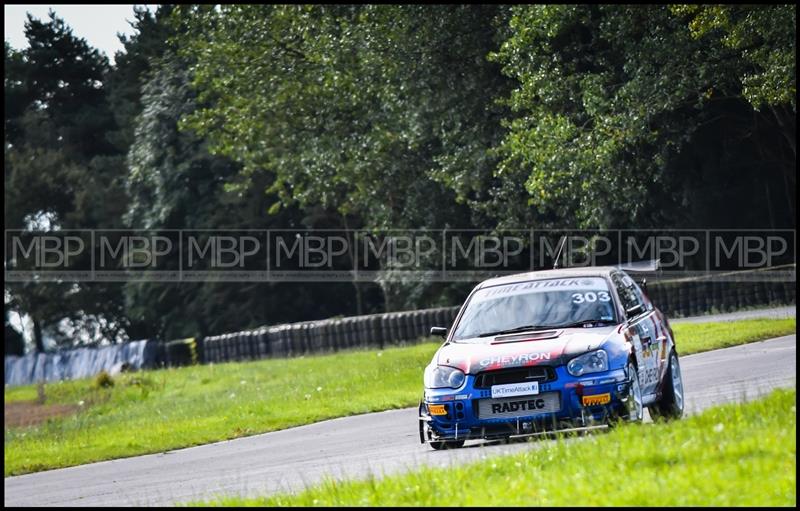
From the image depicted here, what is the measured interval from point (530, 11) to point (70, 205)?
46.1 m

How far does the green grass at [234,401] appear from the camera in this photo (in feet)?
62.8

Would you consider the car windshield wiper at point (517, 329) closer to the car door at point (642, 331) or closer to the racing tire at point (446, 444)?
the car door at point (642, 331)

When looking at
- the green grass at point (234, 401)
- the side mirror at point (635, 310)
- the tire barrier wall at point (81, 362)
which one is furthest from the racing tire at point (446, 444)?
the tire barrier wall at point (81, 362)

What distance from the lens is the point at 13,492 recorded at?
14.4 m

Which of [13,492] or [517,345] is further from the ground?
[517,345]

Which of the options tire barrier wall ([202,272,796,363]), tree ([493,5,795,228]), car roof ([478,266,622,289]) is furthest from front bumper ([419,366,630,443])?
tire barrier wall ([202,272,796,363])

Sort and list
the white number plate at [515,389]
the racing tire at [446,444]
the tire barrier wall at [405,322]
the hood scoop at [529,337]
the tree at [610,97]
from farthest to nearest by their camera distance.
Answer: the tire barrier wall at [405,322] < the tree at [610,97] < the racing tire at [446,444] < the hood scoop at [529,337] < the white number plate at [515,389]

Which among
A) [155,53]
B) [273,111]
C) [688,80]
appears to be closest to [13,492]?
[688,80]

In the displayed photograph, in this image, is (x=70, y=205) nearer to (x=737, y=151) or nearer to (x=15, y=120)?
(x=15, y=120)

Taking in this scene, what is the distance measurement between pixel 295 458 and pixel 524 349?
10.6 feet

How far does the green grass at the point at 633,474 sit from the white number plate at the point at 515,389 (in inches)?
56.7


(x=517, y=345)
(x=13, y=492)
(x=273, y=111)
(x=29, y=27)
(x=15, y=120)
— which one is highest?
(x=29, y=27)

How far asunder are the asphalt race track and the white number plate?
0.47 meters

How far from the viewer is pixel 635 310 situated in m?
13.3
